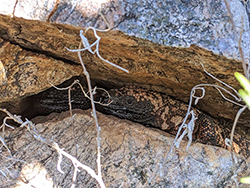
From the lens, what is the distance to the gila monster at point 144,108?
2.16 metres

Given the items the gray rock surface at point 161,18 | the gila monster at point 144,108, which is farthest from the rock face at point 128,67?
the gila monster at point 144,108

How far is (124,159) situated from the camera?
4.94 feet

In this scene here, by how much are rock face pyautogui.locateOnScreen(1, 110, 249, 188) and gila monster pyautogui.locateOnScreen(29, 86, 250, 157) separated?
1.58ft

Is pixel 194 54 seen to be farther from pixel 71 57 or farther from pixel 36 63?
pixel 36 63

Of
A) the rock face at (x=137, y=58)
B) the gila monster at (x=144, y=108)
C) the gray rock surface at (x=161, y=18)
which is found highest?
the gray rock surface at (x=161, y=18)

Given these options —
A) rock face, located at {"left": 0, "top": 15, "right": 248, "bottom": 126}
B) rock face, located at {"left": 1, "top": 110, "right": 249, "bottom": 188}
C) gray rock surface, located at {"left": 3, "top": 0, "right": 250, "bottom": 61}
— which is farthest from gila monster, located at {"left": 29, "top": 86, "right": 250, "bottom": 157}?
gray rock surface, located at {"left": 3, "top": 0, "right": 250, "bottom": 61}

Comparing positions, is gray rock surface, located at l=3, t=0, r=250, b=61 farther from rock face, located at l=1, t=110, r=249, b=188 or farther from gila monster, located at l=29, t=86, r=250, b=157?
gila monster, located at l=29, t=86, r=250, b=157

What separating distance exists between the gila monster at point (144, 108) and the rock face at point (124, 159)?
48 cm

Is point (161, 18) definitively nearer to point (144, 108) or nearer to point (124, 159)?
point (124, 159)

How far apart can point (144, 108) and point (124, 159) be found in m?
0.81

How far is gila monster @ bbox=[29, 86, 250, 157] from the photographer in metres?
2.16

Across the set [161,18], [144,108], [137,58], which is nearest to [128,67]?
[137,58]

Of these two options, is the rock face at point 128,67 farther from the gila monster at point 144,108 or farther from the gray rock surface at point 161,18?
the gila monster at point 144,108

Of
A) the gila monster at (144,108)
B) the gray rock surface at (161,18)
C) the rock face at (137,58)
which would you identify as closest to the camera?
the gray rock surface at (161,18)
